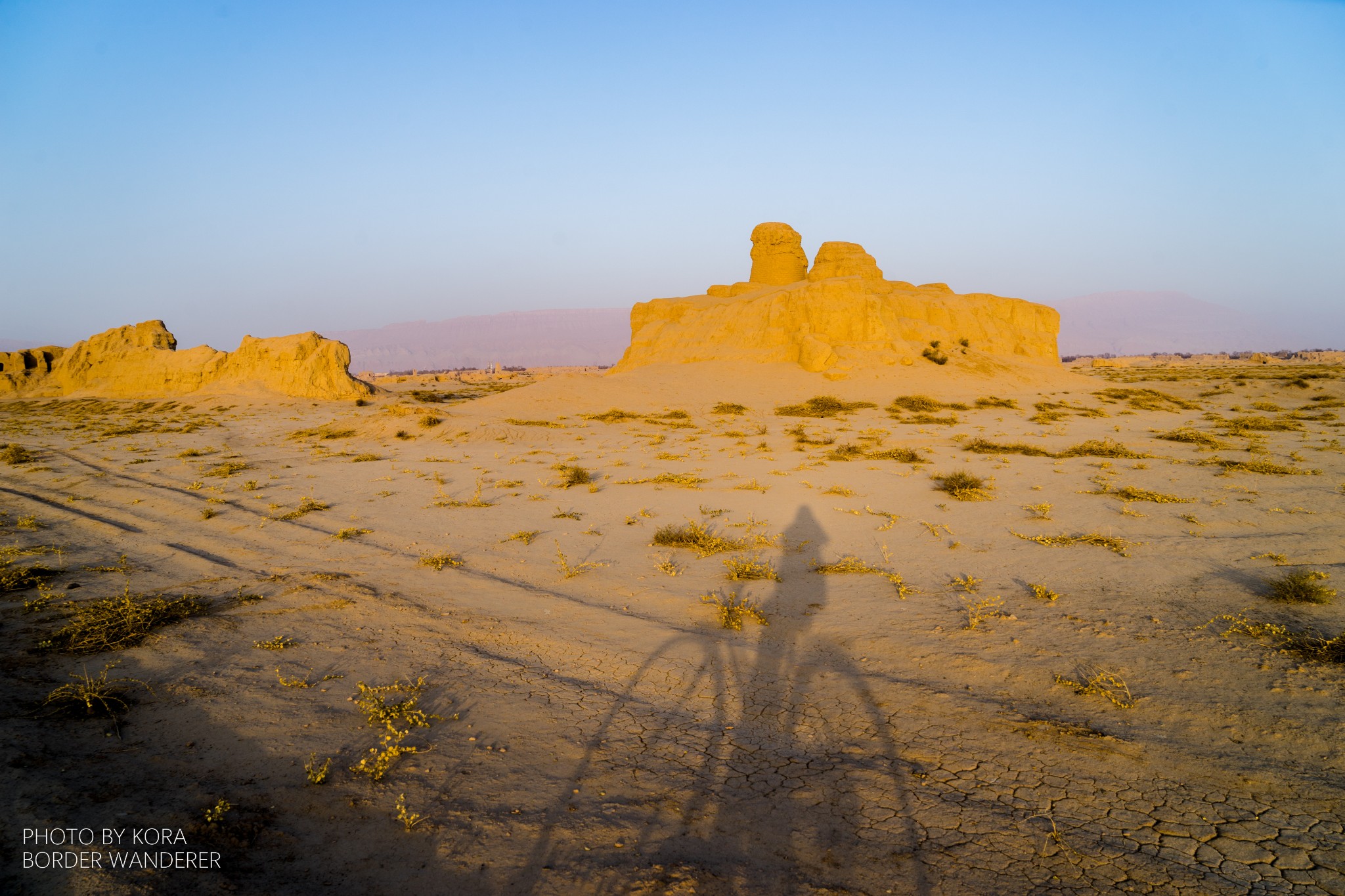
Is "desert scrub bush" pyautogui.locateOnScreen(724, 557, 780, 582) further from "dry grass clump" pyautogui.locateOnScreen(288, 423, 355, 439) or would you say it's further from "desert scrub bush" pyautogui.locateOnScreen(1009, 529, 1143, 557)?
"dry grass clump" pyautogui.locateOnScreen(288, 423, 355, 439)

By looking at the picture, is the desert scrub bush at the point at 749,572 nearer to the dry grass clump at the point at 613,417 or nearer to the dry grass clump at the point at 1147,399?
the dry grass clump at the point at 613,417

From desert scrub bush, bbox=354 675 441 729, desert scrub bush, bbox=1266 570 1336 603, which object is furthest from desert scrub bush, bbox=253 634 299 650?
desert scrub bush, bbox=1266 570 1336 603

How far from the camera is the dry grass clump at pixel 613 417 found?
23828mm

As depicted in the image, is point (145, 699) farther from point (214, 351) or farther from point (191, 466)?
point (214, 351)

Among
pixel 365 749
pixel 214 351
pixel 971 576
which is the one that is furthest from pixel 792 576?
pixel 214 351

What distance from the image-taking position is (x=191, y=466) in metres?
12.9

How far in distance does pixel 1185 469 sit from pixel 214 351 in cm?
4091

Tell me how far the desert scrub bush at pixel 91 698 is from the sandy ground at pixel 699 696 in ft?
0.24

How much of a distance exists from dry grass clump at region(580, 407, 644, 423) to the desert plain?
13725mm

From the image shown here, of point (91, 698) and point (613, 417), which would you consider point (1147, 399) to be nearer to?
point (613, 417)

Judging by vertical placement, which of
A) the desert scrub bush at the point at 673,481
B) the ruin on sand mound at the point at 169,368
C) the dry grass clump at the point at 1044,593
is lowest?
the dry grass clump at the point at 1044,593

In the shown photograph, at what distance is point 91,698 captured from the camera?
Answer: 331 centimetres

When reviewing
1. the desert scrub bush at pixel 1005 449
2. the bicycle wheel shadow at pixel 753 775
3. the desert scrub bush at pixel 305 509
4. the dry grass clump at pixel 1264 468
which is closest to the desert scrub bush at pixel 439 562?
the bicycle wheel shadow at pixel 753 775

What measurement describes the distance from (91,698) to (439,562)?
3150 millimetres
